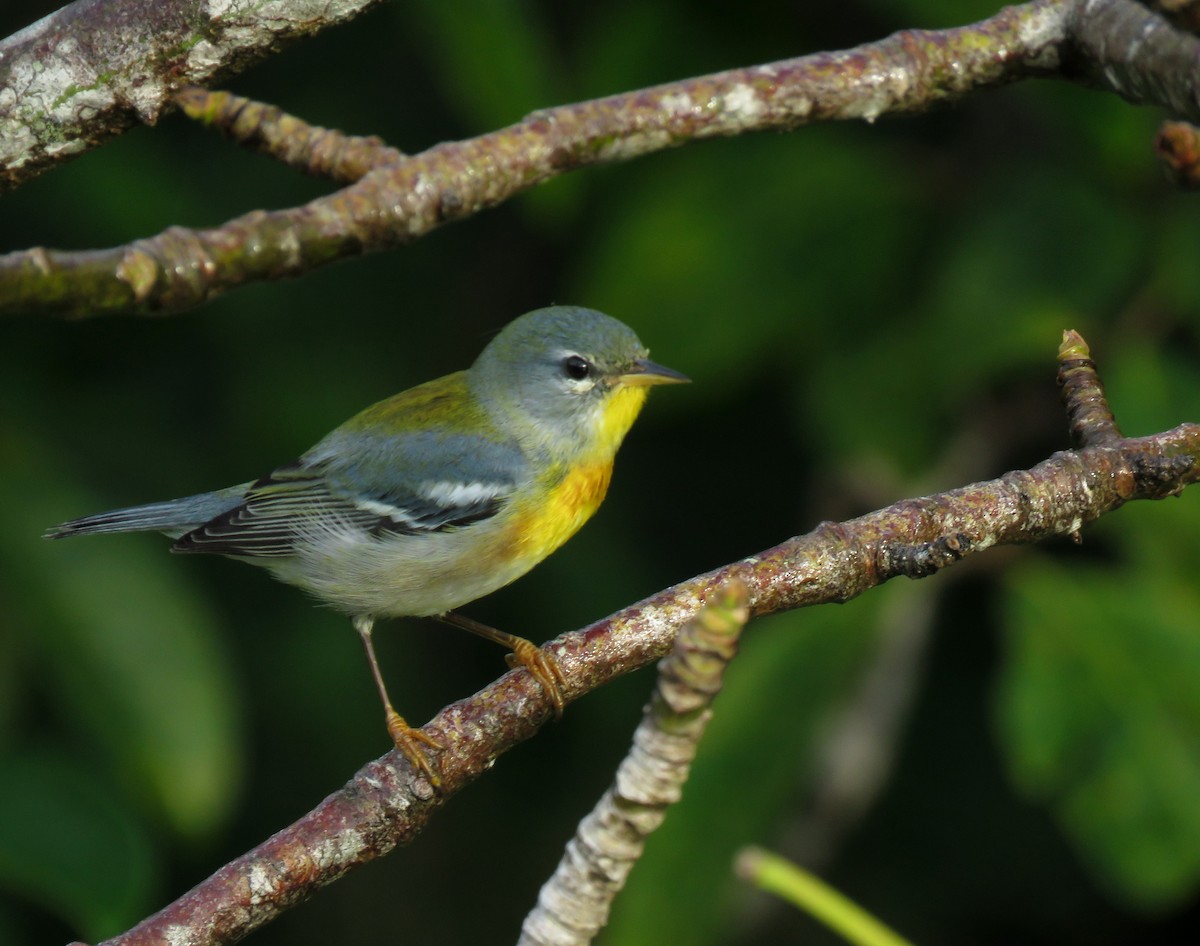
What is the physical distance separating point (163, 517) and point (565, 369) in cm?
108

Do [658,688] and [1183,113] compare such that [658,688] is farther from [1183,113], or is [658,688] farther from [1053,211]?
[1053,211]

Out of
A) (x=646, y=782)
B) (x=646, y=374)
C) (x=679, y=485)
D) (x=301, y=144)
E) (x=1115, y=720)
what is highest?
(x=301, y=144)

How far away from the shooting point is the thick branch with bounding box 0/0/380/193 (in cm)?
199

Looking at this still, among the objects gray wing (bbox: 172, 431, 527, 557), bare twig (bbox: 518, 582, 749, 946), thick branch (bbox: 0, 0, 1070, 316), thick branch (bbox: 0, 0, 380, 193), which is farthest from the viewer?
gray wing (bbox: 172, 431, 527, 557)

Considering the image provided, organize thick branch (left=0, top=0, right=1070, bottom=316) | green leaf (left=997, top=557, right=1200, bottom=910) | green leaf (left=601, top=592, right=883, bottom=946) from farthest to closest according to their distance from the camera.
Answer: green leaf (left=601, top=592, right=883, bottom=946) < green leaf (left=997, top=557, right=1200, bottom=910) < thick branch (left=0, top=0, right=1070, bottom=316)

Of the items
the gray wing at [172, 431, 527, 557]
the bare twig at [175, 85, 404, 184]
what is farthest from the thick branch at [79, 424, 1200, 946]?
the gray wing at [172, 431, 527, 557]

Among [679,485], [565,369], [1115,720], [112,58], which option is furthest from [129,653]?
[1115,720]

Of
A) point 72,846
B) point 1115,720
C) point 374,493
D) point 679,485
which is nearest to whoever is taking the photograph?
point 72,846

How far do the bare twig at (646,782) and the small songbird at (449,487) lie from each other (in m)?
1.54

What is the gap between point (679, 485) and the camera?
4.63m

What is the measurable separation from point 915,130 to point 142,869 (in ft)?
10.1

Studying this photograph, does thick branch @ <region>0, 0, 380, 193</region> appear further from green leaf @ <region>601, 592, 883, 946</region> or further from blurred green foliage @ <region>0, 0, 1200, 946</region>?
green leaf @ <region>601, 592, 883, 946</region>

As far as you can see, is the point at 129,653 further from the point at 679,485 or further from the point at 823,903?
the point at 679,485

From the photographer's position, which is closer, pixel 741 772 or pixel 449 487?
pixel 741 772
